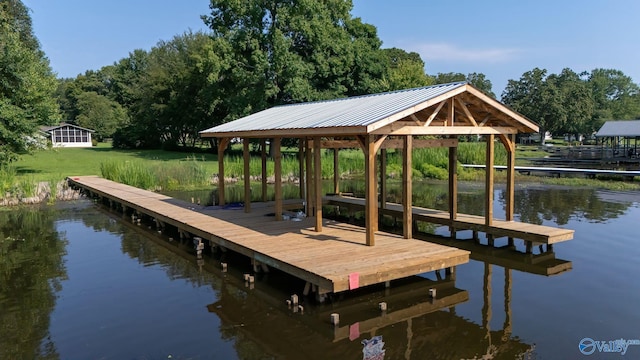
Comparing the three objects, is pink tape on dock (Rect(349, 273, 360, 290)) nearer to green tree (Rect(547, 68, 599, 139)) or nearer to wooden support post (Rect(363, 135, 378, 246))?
wooden support post (Rect(363, 135, 378, 246))

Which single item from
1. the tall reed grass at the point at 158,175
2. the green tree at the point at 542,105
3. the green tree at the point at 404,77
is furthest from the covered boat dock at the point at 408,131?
the green tree at the point at 542,105

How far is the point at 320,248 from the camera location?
928cm

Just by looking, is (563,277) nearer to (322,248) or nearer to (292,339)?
(322,248)

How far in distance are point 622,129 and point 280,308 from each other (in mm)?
35081

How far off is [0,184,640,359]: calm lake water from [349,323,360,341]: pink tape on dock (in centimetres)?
1

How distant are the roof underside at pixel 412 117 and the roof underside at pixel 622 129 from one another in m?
27.0

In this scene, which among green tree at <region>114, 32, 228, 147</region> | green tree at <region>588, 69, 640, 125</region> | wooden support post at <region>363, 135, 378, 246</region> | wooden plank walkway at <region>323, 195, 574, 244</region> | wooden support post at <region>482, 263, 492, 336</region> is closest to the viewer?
wooden support post at <region>482, 263, 492, 336</region>

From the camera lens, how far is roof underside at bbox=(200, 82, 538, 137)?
910 centimetres

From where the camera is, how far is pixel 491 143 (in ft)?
38.5

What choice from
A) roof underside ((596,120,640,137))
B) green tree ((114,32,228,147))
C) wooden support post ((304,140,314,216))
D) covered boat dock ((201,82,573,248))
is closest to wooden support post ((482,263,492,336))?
covered boat dock ((201,82,573,248))

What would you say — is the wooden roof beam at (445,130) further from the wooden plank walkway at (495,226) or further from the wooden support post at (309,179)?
the wooden support post at (309,179)

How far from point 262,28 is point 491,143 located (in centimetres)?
2258

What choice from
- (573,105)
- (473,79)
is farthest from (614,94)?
(573,105)

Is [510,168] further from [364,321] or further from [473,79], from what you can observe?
[473,79]
